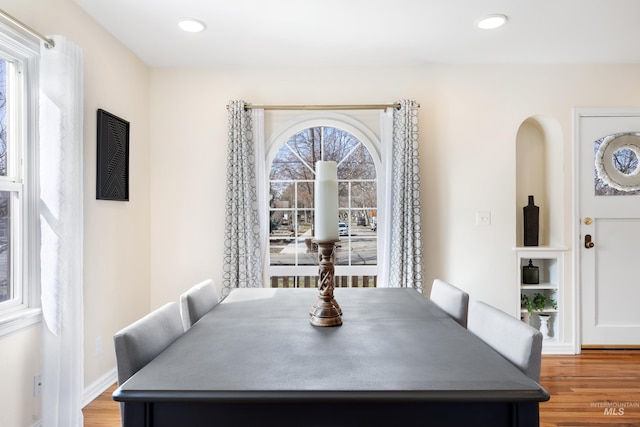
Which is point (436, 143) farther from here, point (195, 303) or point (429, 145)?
point (195, 303)

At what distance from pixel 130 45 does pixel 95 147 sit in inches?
34.5

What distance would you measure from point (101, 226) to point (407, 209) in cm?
220

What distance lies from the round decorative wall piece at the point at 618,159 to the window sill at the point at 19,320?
409 cm

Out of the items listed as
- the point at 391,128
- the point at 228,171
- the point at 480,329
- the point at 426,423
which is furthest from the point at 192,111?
the point at 426,423

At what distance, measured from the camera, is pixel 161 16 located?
2.47m

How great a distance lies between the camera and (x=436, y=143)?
131 inches

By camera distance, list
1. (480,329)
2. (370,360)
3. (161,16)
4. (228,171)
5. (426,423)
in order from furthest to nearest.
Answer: (228,171) < (161,16) < (480,329) < (370,360) < (426,423)

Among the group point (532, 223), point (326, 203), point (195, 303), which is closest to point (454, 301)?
point (326, 203)

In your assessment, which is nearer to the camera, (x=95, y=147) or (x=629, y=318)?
(x=95, y=147)

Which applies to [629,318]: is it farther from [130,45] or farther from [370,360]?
[130,45]

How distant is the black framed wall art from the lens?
2.57 m

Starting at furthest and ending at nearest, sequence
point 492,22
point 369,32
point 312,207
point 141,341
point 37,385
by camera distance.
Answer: point 312,207
point 369,32
point 492,22
point 37,385
point 141,341

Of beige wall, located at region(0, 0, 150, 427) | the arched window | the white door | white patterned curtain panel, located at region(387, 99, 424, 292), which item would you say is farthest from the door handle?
beige wall, located at region(0, 0, 150, 427)

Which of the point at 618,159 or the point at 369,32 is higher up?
the point at 369,32
